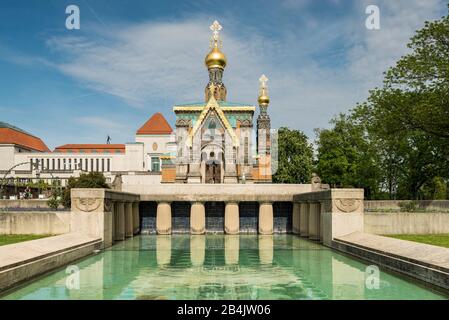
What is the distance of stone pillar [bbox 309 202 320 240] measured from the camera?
33094 mm

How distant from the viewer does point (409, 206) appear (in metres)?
34.2

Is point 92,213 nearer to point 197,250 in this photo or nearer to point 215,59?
point 197,250

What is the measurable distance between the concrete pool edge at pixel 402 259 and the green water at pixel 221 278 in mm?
399

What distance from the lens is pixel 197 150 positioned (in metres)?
68.6

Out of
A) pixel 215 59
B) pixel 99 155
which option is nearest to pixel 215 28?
pixel 215 59

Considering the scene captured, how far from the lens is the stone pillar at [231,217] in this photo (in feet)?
133

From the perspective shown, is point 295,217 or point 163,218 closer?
point 163,218

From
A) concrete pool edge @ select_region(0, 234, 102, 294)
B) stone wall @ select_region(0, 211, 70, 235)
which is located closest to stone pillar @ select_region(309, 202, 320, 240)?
concrete pool edge @ select_region(0, 234, 102, 294)

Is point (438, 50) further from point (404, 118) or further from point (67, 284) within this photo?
point (67, 284)

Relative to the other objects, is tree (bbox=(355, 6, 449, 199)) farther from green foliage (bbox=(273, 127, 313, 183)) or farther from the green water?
green foliage (bbox=(273, 127, 313, 183))

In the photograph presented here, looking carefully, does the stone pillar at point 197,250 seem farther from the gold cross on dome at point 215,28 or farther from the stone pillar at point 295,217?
the gold cross on dome at point 215,28

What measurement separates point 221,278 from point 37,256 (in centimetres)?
715

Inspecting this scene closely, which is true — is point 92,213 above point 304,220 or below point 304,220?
above

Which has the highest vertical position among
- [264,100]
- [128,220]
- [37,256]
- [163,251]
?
[264,100]
